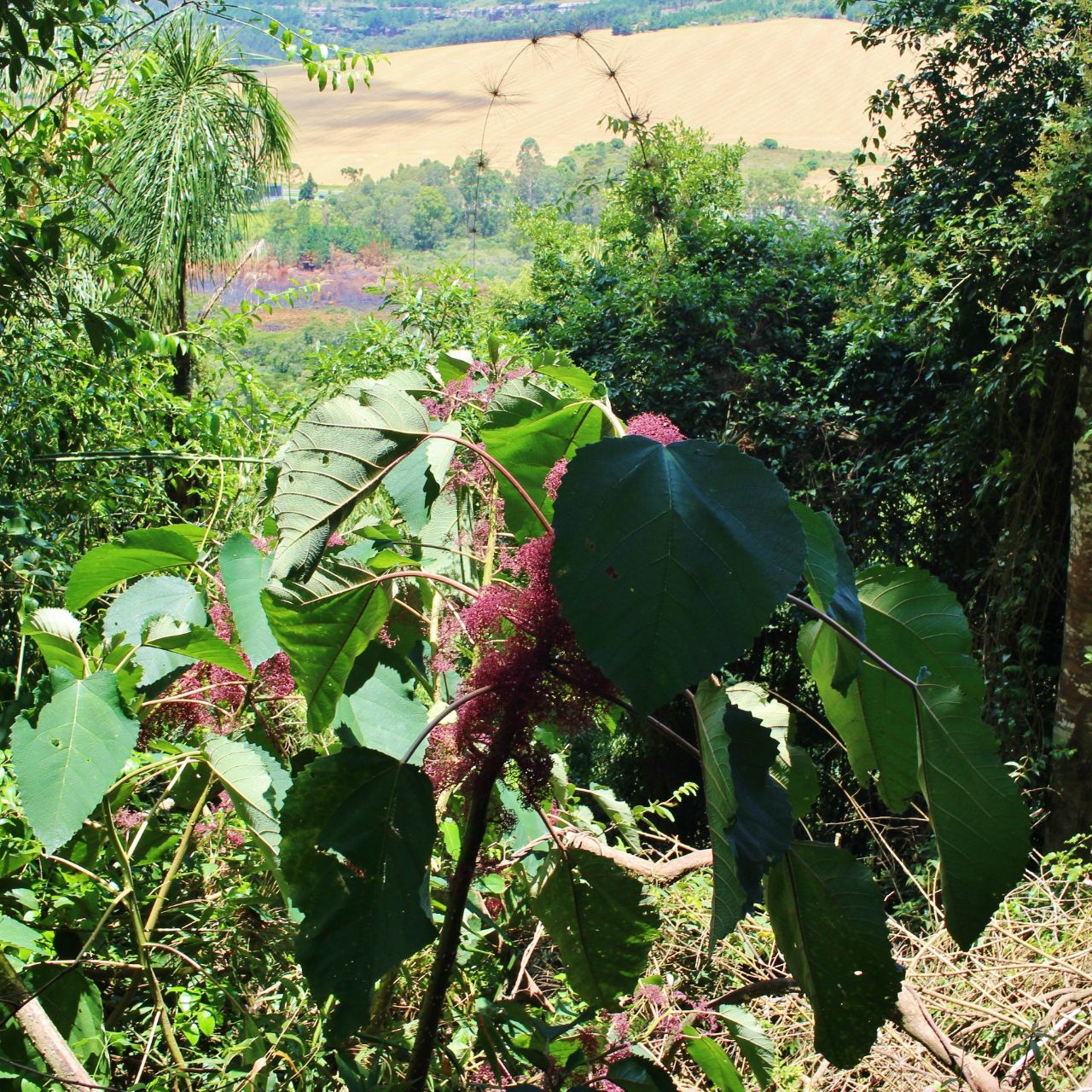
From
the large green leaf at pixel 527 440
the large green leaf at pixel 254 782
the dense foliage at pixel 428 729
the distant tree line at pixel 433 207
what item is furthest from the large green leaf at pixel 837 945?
the distant tree line at pixel 433 207

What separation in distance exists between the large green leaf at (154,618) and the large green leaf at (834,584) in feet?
1.89

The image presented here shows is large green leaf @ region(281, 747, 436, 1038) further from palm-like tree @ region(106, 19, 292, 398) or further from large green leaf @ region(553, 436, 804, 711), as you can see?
palm-like tree @ region(106, 19, 292, 398)

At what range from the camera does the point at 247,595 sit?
893 mm

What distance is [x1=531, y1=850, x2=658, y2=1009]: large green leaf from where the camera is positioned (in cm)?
83

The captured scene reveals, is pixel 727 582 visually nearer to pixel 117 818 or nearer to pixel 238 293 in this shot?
pixel 117 818

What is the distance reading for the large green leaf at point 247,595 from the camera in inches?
34.6

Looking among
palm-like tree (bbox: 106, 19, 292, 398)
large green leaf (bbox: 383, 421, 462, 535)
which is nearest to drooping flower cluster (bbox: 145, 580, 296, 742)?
large green leaf (bbox: 383, 421, 462, 535)

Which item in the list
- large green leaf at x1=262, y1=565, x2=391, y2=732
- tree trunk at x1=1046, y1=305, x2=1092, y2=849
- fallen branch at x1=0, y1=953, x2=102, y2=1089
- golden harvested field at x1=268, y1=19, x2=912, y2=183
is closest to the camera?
large green leaf at x1=262, y1=565, x2=391, y2=732

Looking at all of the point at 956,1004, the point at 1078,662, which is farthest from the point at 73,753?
the point at 1078,662

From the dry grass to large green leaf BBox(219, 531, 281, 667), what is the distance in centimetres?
79

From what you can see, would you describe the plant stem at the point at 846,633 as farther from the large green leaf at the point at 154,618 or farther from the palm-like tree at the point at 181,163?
the palm-like tree at the point at 181,163

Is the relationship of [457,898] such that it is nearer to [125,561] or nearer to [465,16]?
[125,561]

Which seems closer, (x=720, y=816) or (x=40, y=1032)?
(x=720, y=816)

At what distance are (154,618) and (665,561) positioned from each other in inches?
25.9
